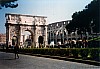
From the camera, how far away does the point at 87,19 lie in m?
36.9

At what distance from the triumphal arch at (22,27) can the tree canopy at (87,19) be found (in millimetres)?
15324

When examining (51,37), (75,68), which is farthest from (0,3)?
(51,37)

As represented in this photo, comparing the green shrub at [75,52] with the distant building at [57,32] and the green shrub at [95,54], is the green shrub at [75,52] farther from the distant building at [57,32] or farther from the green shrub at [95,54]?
the distant building at [57,32]

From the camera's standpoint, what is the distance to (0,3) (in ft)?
48.2

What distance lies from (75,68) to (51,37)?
7358cm

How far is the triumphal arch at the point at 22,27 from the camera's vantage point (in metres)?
57.2

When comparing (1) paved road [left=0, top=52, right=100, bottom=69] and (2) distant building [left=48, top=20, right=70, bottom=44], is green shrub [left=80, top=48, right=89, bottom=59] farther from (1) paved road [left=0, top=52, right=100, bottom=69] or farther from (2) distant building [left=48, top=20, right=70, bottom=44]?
(2) distant building [left=48, top=20, right=70, bottom=44]

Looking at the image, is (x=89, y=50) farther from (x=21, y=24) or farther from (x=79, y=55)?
(x=21, y=24)

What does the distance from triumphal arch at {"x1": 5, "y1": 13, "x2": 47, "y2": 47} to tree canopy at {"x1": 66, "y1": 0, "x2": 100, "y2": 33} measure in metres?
15.3

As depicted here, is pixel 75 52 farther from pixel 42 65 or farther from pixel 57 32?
pixel 57 32

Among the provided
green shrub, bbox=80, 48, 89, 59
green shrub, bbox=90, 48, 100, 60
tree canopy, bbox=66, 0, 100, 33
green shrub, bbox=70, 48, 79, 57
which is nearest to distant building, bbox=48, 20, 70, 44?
tree canopy, bbox=66, 0, 100, 33

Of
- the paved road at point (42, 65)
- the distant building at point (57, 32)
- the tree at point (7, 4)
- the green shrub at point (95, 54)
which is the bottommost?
the paved road at point (42, 65)

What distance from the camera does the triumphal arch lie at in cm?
5716

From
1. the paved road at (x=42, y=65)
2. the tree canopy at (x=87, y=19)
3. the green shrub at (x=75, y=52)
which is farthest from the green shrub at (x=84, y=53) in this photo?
the tree canopy at (x=87, y=19)
